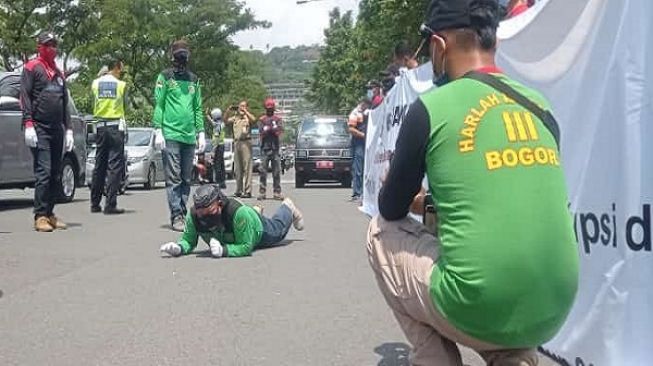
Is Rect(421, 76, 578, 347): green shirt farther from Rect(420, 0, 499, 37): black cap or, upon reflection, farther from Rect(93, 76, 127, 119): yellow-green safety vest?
Rect(93, 76, 127, 119): yellow-green safety vest

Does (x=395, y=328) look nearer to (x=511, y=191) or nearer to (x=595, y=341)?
(x=595, y=341)

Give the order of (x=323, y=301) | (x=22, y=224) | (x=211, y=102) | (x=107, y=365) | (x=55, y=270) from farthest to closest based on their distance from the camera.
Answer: (x=211, y=102) → (x=22, y=224) → (x=55, y=270) → (x=323, y=301) → (x=107, y=365)

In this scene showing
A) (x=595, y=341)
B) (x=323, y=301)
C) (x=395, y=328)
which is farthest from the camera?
(x=323, y=301)

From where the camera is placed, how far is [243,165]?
1800 centimetres

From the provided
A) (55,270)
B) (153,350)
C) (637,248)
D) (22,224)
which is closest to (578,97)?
(637,248)

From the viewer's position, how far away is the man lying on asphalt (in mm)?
7812

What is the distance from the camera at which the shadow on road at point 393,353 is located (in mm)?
4957

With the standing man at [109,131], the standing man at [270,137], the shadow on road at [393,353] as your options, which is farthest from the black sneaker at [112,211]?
the shadow on road at [393,353]

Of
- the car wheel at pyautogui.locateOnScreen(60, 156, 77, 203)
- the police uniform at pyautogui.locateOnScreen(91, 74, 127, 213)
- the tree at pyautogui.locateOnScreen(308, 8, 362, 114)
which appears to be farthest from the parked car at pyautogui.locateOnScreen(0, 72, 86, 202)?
the tree at pyautogui.locateOnScreen(308, 8, 362, 114)

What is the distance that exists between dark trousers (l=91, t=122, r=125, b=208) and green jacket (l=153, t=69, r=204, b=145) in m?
1.87

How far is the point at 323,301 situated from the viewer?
21.4ft

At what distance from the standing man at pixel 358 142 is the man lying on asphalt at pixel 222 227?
284 inches

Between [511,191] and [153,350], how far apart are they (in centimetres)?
276

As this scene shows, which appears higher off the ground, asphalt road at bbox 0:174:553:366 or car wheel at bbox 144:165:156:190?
asphalt road at bbox 0:174:553:366
